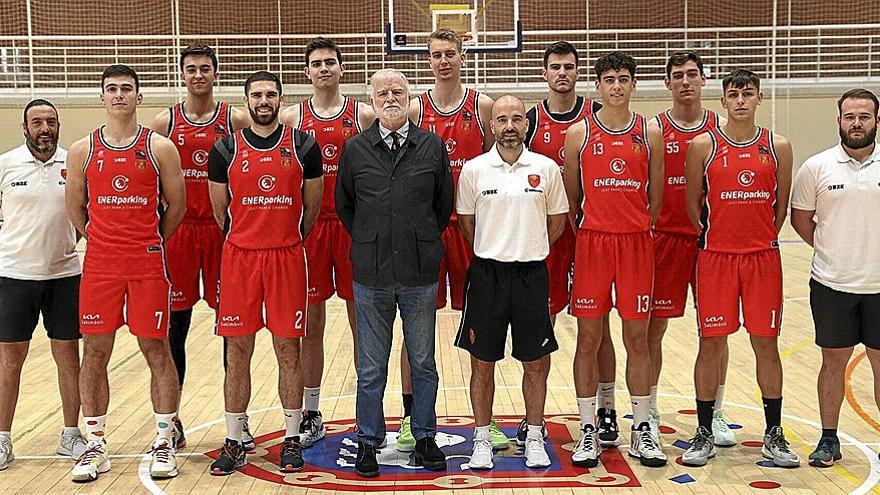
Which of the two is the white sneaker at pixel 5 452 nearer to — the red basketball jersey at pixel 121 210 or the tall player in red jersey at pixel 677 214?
the red basketball jersey at pixel 121 210

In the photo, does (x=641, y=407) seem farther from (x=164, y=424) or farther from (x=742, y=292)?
(x=164, y=424)

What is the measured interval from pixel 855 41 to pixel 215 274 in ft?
53.0

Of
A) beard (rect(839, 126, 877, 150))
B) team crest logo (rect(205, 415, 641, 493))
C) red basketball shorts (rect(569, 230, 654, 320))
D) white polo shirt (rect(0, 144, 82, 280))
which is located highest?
beard (rect(839, 126, 877, 150))

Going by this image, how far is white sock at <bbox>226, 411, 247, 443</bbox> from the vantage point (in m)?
5.32

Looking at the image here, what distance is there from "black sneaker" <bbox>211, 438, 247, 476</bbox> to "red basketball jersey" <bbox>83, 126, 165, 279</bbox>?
1023mm

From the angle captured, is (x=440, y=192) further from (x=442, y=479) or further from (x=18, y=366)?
(x=18, y=366)

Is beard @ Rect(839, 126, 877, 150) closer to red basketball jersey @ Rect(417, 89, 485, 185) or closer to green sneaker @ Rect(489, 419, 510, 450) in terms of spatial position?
red basketball jersey @ Rect(417, 89, 485, 185)

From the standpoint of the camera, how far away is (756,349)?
5.35 meters

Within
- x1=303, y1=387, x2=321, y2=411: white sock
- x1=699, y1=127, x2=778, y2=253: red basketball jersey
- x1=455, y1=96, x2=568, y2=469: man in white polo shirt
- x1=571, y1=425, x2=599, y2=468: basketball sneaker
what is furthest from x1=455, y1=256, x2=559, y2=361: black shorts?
x1=303, y1=387, x2=321, y2=411: white sock

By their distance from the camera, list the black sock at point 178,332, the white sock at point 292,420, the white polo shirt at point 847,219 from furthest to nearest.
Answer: the black sock at point 178,332 → the white sock at point 292,420 → the white polo shirt at point 847,219

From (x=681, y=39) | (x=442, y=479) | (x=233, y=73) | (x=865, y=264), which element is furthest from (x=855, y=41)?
(x=442, y=479)

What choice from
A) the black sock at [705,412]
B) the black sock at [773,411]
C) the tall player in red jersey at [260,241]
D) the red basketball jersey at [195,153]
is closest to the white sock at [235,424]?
the tall player in red jersey at [260,241]

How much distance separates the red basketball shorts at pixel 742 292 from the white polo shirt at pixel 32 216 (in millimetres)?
3588

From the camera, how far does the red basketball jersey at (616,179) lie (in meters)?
5.29
